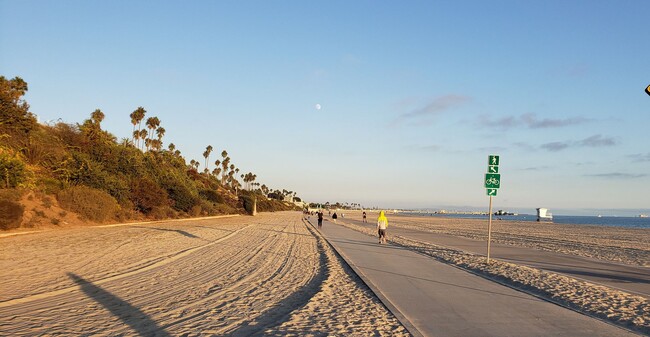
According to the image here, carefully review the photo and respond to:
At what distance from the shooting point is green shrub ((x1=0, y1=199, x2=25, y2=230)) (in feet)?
73.4

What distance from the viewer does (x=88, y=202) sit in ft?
102

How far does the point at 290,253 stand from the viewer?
57.5 feet

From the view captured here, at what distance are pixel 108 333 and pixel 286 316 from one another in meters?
2.55

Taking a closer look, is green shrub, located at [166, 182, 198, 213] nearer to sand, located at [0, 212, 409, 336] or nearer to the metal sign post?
sand, located at [0, 212, 409, 336]

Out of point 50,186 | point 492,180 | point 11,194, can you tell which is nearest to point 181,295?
point 492,180

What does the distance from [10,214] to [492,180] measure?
22509 millimetres

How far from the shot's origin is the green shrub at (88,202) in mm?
29938

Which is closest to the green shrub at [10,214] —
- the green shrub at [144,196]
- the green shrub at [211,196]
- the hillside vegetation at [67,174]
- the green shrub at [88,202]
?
the hillside vegetation at [67,174]

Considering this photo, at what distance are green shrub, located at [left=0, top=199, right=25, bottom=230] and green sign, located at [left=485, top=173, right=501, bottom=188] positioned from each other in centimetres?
2225

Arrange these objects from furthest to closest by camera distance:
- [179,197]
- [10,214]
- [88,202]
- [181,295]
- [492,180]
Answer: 1. [179,197]
2. [88,202]
3. [10,214]
4. [492,180]
5. [181,295]

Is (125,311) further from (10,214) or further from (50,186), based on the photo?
(50,186)

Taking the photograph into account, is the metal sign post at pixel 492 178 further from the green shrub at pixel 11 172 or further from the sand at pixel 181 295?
the green shrub at pixel 11 172

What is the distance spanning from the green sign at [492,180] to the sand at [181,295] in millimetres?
5203

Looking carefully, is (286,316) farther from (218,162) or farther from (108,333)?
(218,162)
